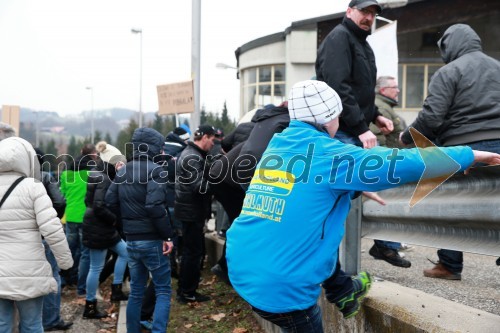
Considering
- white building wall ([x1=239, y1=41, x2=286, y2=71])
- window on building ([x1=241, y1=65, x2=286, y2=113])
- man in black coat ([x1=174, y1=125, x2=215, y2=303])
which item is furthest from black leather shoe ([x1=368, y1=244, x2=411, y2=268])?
white building wall ([x1=239, y1=41, x2=286, y2=71])

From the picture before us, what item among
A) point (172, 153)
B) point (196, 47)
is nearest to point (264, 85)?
point (196, 47)

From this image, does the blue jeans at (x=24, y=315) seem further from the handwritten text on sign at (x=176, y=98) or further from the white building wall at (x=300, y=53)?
the white building wall at (x=300, y=53)

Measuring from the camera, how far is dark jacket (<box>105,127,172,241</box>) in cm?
554

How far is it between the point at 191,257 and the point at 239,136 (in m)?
1.71

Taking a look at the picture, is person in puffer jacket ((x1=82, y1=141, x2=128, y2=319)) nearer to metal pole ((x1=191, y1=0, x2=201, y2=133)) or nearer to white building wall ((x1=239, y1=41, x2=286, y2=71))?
metal pole ((x1=191, y1=0, x2=201, y2=133))

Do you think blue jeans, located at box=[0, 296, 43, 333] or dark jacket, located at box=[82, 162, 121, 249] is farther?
dark jacket, located at box=[82, 162, 121, 249]

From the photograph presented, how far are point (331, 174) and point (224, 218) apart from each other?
19.5 ft

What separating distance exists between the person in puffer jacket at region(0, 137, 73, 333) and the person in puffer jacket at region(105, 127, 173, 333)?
0.99 m

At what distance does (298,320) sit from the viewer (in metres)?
2.89

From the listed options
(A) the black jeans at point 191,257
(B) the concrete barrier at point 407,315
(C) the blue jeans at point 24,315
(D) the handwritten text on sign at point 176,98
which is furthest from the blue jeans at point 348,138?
(D) the handwritten text on sign at point 176,98

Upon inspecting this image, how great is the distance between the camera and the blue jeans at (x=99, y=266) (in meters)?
7.10

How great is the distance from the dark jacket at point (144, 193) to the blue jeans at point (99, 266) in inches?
74.4

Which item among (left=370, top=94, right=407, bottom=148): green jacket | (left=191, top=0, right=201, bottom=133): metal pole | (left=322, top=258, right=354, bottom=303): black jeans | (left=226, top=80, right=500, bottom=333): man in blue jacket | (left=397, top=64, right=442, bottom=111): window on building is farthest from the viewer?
(left=397, top=64, right=442, bottom=111): window on building

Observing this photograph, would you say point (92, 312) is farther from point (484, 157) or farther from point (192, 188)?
point (484, 157)
